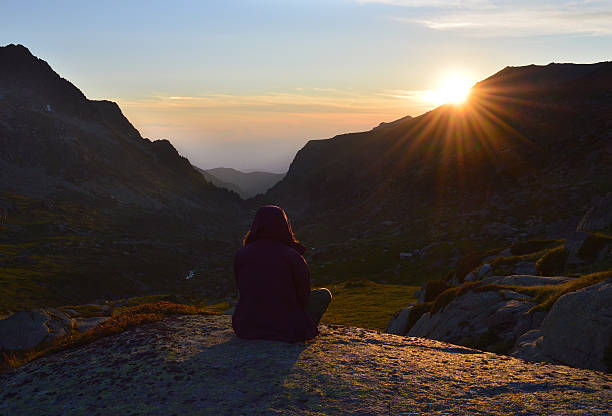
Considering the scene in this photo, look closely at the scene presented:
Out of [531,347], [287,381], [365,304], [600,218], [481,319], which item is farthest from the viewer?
[365,304]

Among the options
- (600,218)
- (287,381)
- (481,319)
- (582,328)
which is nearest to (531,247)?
(600,218)

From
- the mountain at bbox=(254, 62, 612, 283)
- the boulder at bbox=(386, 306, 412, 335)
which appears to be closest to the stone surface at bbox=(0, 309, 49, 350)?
the boulder at bbox=(386, 306, 412, 335)

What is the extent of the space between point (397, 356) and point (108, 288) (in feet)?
427

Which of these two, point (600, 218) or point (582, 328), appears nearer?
point (582, 328)

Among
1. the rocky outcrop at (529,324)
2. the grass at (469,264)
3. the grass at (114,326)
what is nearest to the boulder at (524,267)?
the grass at (469,264)

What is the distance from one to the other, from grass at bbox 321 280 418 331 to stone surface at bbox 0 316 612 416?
819 inches

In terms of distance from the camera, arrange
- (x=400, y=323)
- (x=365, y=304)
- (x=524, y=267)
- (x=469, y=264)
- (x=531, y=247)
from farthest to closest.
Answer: (x=365, y=304), (x=469, y=264), (x=531, y=247), (x=524, y=267), (x=400, y=323)

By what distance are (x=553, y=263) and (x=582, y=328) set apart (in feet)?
49.4

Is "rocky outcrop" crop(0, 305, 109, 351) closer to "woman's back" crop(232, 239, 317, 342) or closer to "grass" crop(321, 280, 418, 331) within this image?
"woman's back" crop(232, 239, 317, 342)

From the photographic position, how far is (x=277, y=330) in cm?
1302

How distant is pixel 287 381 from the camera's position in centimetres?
1016

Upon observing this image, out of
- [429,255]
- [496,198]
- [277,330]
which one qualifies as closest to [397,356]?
[277,330]

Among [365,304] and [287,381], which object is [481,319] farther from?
[365,304]

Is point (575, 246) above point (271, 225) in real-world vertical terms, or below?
below
